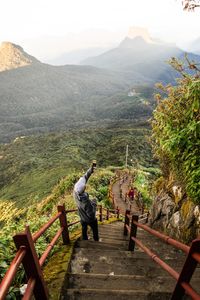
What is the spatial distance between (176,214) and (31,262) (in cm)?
545

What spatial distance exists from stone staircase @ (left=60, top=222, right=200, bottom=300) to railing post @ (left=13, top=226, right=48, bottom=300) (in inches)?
19.3

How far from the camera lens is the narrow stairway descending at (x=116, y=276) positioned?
3287mm

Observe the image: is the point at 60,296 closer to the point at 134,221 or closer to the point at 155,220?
the point at 134,221

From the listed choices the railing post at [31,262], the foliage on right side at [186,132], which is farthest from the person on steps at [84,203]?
the railing post at [31,262]

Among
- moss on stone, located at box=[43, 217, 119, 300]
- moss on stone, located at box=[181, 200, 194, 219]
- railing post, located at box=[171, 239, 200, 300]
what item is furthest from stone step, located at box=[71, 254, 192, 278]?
moss on stone, located at box=[181, 200, 194, 219]

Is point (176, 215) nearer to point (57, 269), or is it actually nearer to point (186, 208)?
point (186, 208)

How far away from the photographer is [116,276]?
388 centimetres

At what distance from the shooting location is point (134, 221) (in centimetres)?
568

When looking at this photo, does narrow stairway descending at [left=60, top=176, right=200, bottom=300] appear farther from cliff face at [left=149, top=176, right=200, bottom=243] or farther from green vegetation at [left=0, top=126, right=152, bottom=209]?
green vegetation at [left=0, top=126, right=152, bottom=209]

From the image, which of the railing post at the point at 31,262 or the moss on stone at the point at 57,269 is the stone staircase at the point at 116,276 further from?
the railing post at the point at 31,262

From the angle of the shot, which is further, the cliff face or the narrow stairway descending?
the cliff face

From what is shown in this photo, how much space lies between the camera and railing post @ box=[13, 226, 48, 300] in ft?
8.39

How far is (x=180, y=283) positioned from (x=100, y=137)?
9278 centimetres

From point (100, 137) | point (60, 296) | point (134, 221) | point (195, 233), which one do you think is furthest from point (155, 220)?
point (100, 137)
